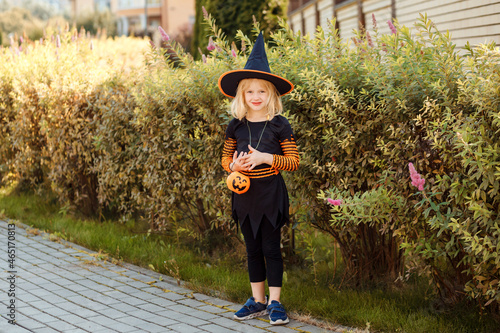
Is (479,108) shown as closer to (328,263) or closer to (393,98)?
(393,98)

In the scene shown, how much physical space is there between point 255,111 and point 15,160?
5553mm

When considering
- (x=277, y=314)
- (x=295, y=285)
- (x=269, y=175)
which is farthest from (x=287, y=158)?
(x=295, y=285)

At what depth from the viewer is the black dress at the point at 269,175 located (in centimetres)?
425

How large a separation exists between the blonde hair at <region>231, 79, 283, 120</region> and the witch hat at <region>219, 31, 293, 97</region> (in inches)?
1.5

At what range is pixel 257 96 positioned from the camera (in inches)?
168

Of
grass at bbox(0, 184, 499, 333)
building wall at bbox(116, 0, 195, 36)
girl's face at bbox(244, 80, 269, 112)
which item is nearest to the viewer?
grass at bbox(0, 184, 499, 333)

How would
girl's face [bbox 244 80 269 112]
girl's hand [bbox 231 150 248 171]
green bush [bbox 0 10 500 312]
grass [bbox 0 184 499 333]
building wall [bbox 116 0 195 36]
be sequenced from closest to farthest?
green bush [bbox 0 10 500 312]
grass [bbox 0 184 499 333]
girl's hand [bbox 231 150 248 171]
girl's face [bbox 244 80 269 112]
building wall [bbox 116 0 195 36]

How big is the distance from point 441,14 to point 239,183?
22.9 ft

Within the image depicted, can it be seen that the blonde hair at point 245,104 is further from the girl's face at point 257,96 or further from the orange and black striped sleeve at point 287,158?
the orange and black striped sleeve at point 287,158

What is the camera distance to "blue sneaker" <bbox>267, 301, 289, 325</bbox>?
4.20 meters

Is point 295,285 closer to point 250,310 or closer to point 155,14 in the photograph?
point 250,310

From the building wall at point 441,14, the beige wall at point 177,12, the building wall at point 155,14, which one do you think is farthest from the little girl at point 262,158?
the beige wall at point 177,12

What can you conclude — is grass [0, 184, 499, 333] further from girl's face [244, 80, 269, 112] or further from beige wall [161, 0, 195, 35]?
beige wall [161, 0, 195, 35]

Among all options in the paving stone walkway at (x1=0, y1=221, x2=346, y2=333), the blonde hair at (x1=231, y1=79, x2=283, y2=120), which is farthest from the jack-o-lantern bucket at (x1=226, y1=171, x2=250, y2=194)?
the paving stone walkway at (x1=0, y1=221, x2=346, y2=333)
